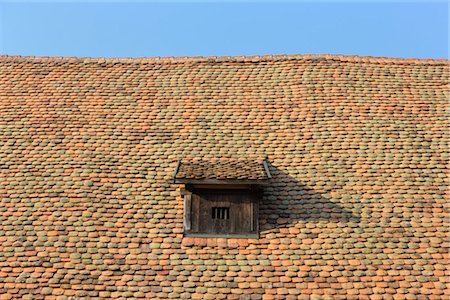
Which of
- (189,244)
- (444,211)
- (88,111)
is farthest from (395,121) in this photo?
(88,111)

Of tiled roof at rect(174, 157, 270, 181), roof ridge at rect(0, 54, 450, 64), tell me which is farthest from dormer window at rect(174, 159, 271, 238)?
roof ridge at rect(0, 54, 450, 64)

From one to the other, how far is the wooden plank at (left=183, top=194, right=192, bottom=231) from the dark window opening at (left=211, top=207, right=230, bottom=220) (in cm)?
41

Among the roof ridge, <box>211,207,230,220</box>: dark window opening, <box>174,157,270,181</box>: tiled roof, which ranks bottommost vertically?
<box>211,207,230,220</box>: dark window opening

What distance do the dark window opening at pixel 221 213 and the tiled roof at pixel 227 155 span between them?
45 cm

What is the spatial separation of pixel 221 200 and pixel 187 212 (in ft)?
2.08

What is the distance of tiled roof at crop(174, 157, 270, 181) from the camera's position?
10156 mm

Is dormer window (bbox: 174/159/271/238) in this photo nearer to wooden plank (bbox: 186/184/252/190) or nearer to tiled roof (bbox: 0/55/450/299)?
wooden plank (bbox: 186/184/252/190)

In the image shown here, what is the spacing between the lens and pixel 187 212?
10242 millimetres

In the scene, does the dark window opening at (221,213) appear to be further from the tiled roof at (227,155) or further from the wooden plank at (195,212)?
the tiled roof at (227,155)

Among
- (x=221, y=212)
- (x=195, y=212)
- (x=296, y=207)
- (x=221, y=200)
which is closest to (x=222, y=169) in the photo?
(x=221, y=200)

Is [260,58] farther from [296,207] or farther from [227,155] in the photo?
[296,207]

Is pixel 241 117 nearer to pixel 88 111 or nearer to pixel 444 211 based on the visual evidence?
pixel 88 111

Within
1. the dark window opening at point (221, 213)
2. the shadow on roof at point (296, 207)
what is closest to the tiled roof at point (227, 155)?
the shadow on roof at point (296, 207)

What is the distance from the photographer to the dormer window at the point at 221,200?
33.1 feet
